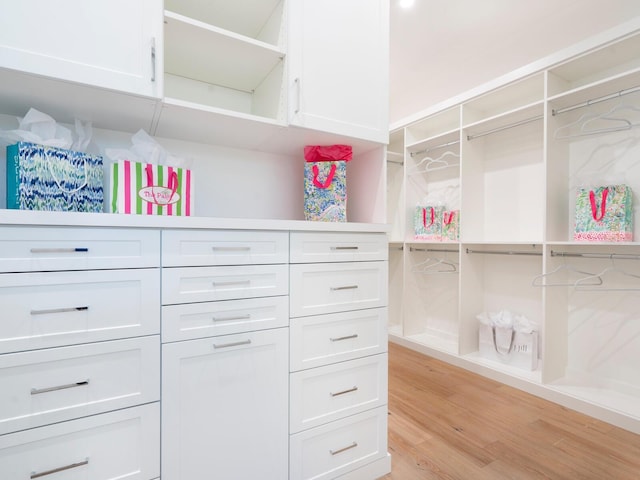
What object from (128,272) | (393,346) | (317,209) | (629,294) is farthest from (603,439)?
(128,272)

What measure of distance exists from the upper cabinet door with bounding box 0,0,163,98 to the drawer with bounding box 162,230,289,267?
1.59 feet

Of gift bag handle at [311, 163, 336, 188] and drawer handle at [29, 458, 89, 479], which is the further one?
gift bag handle at [311, 163, 336, 188]

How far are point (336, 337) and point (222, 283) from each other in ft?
1.74

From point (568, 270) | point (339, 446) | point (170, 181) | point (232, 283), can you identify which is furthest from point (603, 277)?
point (170, 181)

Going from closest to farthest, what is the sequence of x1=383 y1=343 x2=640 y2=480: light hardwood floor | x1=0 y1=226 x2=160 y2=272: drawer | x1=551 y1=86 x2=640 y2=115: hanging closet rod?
x1=0 y1=226 x2=160 y2=272: drawer
x1=383 y1=343 x2=640 y2=480: light hardwood floor
x1=551 y1=86 x2=640 y2=115: hanging closet rod

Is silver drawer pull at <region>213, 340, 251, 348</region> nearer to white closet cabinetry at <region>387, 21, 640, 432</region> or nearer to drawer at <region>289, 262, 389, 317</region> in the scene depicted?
drawer at <region>289, 262, 389, 317</region>

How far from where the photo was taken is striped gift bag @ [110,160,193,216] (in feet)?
3.67

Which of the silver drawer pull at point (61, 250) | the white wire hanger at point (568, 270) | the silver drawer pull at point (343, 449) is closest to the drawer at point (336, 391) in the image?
the silver drawer pull at point (343, 449)

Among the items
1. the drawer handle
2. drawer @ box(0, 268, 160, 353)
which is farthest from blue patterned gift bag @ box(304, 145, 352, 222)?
the drawer handle

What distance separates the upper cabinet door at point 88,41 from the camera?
35.9 inches

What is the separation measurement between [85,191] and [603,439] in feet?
8.65

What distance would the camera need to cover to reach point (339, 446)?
4.50ft

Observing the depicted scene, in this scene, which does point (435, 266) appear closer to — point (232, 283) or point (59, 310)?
point (232, 283)

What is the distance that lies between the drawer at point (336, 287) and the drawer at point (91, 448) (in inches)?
23.4
